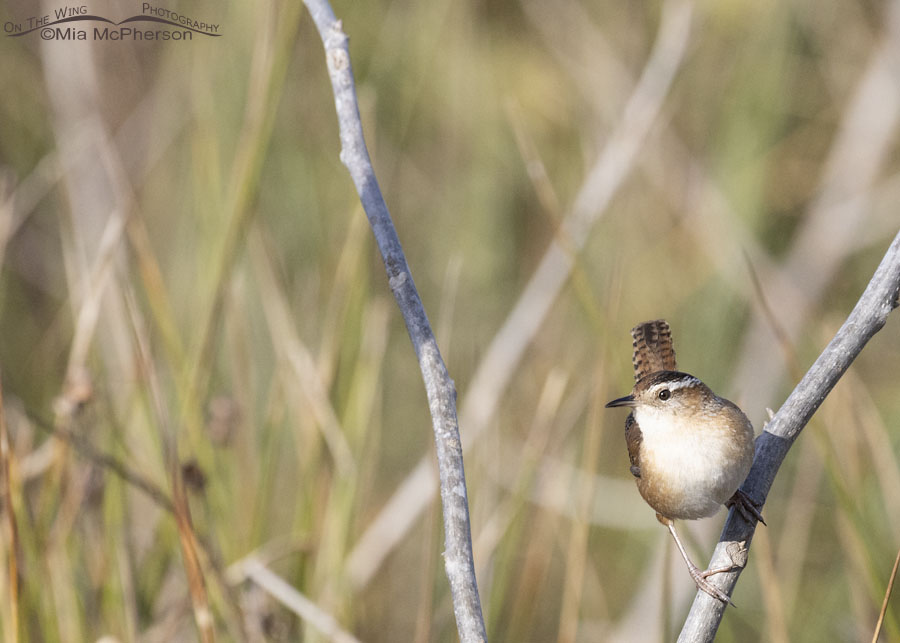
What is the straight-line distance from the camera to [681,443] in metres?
1.21

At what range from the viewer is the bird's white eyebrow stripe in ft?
4.47

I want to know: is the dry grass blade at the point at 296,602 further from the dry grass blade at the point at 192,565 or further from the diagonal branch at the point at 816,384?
the diagonal branch at the point at 816,384

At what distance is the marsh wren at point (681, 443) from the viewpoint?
1029 millimetres

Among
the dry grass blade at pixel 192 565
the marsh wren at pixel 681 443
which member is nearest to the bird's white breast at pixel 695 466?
the marsh wren at pixel 681 443

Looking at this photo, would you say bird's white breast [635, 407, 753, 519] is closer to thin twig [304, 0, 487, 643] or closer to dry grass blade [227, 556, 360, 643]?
thin twig [304, 0, 487, 643]

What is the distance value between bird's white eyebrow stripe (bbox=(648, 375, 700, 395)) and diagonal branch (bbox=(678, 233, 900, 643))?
1.25ft

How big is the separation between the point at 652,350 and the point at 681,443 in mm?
246

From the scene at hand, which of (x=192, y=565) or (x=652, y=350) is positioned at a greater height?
(x=652, y=350)

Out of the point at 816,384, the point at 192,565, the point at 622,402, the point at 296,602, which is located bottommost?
the point at 296,602

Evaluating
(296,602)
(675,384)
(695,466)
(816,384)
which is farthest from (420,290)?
(816,384)

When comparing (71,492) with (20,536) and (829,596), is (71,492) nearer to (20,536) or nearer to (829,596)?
(20,536)

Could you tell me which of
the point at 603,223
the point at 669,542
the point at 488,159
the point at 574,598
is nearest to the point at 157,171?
the point at 488,159

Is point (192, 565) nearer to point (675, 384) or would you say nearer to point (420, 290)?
point (675, 384)

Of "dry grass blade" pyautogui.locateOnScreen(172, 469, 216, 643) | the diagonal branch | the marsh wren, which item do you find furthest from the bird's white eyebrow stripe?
"dry grass blade" pyautogui.locateOnScreen(172, 469, 216, 643)
